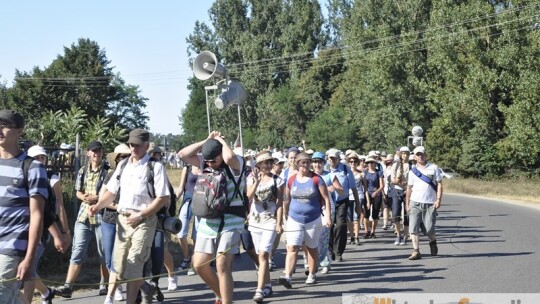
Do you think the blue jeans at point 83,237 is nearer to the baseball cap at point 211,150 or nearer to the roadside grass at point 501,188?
the baseball cap at point 211,150

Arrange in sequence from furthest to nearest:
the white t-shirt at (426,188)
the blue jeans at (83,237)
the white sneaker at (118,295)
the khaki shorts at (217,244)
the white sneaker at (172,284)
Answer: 1. the white t-shirt at (426,188)
2. the white sneaker at (172,284)
3. the blue jeans at (83,237)
4. the white sneaker at (118,295)
5. the khaki shorts at (217,244)

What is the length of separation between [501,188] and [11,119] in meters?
38.2

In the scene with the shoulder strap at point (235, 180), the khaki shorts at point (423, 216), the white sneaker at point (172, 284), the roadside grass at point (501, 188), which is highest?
the shoulder strap at point (235, 180)

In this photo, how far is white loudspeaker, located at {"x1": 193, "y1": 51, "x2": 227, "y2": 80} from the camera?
10.9m

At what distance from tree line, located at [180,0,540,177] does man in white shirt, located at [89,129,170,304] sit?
38561 millimetres

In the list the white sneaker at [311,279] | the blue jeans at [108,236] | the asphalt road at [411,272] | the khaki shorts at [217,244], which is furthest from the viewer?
the white sneaker at [311,279]

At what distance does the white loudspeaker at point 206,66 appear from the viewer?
10.9m

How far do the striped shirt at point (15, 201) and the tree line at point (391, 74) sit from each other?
40731mm

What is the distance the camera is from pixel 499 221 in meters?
22.1

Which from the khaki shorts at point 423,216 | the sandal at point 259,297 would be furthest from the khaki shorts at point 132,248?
the khaki shorts at point 423,216

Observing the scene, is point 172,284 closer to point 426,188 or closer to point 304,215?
point 304,215

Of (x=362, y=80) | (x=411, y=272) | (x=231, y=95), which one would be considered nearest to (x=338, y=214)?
(x=411, y=272)

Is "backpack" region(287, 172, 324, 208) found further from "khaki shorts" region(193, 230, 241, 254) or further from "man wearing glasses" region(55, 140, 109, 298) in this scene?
"khaki shorts" region(193, 230, 241, 254)

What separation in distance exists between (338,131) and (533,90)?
23349 mm
